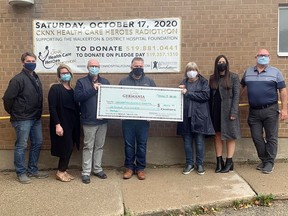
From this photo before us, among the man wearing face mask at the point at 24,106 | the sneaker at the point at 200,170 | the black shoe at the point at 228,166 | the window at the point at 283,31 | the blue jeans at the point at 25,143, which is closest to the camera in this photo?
the man wearing face mask at the point at 24,106

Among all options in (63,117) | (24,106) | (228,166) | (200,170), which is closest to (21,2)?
(24,106)

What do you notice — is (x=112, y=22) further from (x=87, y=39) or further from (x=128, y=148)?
(x=128, y=148)

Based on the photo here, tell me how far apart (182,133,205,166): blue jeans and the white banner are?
40 centimetres

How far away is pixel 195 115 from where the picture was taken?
5301 millimetres

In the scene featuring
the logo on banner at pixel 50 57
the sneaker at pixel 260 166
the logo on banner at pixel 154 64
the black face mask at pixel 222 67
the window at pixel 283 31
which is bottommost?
the sneaker at pixel 260 166

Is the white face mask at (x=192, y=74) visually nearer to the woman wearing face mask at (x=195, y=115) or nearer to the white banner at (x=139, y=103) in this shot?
the woman wearing face mask at (x=195, y=115)

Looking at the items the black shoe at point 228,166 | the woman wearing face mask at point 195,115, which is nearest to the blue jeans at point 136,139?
the woman wearing face mask at point 195,115

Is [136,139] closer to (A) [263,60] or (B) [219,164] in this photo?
(B) [219,164]

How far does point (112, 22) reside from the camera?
5770 millimetres

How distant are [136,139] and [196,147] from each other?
95cm

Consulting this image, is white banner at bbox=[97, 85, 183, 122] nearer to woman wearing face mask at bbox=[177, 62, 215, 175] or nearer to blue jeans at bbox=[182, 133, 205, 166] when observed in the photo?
woman wearing face mask at bbox=[177, 62, 215, 175]

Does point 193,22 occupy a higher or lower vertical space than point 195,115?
higher

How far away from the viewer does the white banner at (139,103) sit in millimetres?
5117

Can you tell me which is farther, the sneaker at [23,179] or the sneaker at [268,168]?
the sneaker at [268,168]
